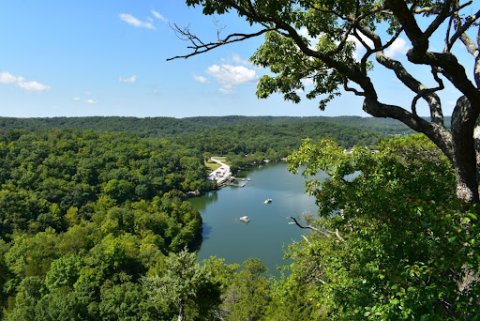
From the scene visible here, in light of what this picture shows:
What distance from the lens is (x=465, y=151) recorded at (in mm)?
3389

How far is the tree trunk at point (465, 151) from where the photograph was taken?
3.24 metres

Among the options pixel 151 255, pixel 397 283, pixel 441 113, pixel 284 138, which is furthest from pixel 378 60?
pixel 284 138

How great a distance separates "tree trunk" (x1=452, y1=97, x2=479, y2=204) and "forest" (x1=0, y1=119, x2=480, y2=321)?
42 centimetres

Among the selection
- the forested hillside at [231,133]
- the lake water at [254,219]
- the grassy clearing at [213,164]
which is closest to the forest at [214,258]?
the lake water at [254,219]

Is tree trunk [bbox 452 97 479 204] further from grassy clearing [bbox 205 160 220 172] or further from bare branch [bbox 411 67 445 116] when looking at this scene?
grassy clearing [bbox 205 160 220 172]

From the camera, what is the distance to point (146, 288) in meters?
15.8

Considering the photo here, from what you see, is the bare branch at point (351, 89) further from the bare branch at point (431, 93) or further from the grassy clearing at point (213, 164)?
the grassy clearing at point (213, 164)

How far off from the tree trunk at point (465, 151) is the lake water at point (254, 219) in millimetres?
13212

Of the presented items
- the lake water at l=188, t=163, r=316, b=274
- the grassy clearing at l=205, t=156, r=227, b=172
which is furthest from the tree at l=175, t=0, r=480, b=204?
the grassy clearing at l=205, t=156, r=227, b=172

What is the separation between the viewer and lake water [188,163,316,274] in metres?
31.5

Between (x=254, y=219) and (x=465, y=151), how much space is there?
3982cm

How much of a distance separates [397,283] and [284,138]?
123224 millimetres

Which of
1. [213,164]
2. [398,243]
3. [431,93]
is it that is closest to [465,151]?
[431,93]

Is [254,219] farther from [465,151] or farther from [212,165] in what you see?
[212,165]
